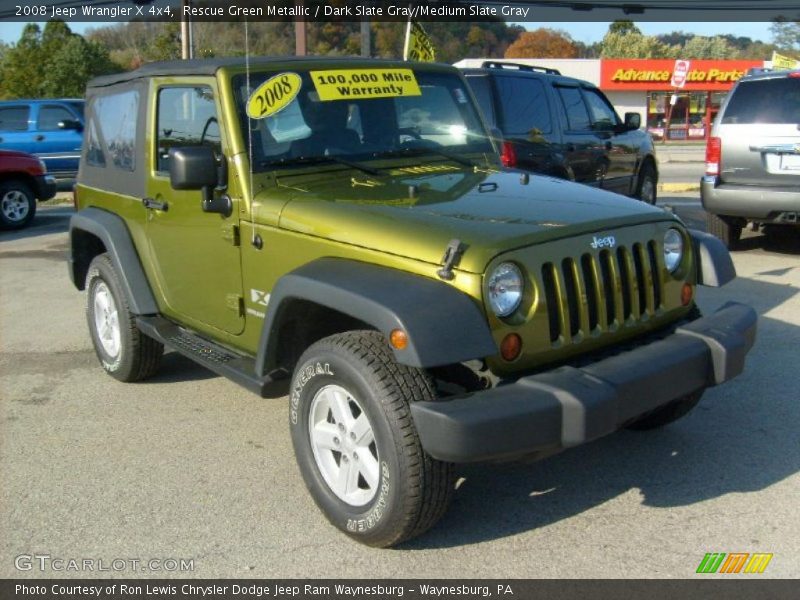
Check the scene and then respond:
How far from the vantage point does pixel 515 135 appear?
859cm

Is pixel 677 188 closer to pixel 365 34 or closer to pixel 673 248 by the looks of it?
pixel 365 34

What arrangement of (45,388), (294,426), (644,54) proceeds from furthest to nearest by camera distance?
1. (644,54)
2. (45,388)
3. (294,426)

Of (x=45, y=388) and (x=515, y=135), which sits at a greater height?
(x=515, y=135)

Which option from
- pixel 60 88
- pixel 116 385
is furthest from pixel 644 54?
pixel 116 385

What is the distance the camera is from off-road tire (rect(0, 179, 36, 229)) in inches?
492

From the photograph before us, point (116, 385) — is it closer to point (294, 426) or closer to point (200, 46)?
point (294, 426)

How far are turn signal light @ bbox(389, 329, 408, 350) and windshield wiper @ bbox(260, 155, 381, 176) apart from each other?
1467 millimetres

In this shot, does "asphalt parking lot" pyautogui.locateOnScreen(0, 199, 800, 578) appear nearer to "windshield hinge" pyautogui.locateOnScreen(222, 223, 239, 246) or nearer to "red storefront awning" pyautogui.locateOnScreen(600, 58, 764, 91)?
"windshield hinge" pyautogui.locateOnScreen(222, 223, 239, 246)

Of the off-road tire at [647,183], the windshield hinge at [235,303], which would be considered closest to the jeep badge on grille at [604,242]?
the windshield hinge at [235,303]

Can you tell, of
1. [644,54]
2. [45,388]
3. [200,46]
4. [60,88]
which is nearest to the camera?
[45,388]

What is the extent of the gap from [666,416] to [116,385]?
132 inches

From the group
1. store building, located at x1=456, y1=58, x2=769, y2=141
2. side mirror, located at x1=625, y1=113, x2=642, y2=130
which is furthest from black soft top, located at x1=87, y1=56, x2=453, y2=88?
store building, located at x1=456, y1=58, x2=769, y2=141
